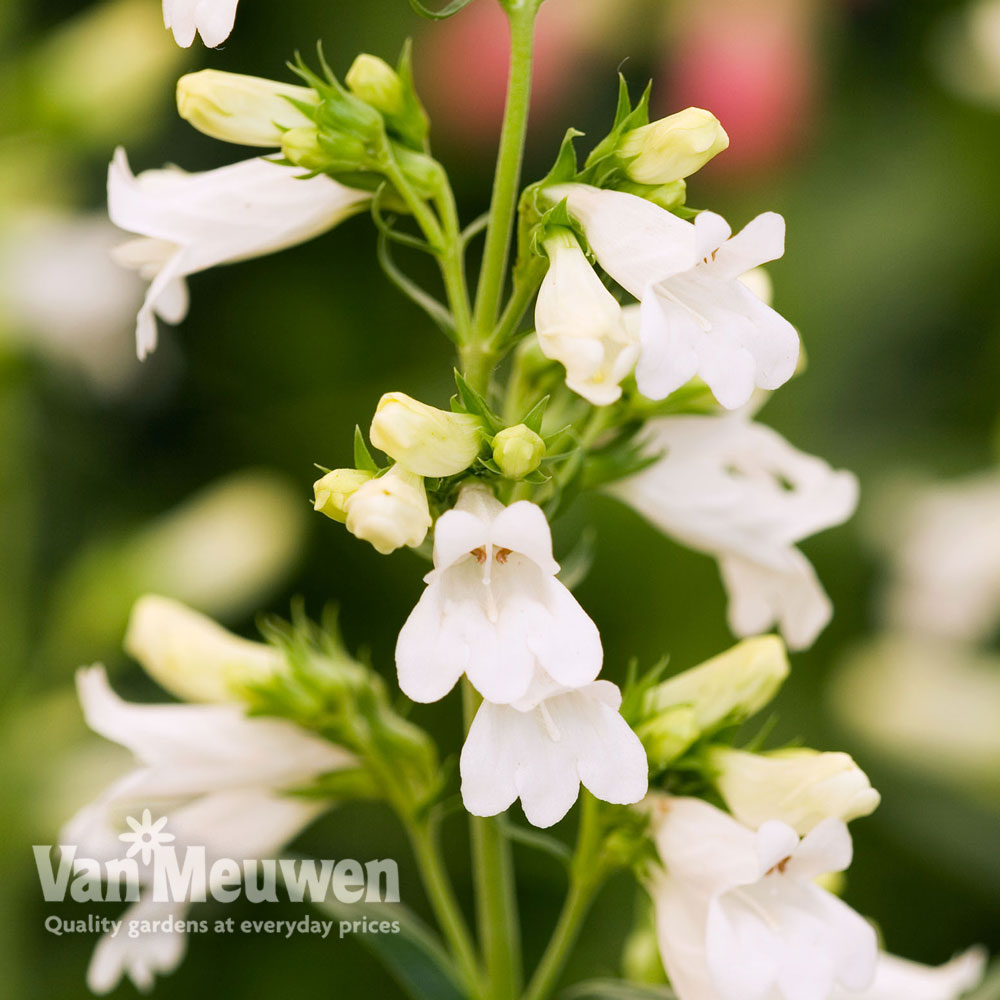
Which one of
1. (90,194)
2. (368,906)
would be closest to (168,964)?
(368,906)

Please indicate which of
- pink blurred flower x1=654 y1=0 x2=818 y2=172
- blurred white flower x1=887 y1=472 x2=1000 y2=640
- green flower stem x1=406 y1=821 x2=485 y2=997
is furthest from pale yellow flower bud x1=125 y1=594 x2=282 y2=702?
pink blurred flower x1=654 y1=0 x2=818 y2=172

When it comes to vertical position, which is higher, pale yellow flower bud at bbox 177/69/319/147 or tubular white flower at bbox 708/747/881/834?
pale yellow flower bud at bbox 177/69/319/147

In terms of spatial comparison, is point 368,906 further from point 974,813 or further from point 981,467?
point 981,467

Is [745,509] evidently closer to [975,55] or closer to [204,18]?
[204,18]

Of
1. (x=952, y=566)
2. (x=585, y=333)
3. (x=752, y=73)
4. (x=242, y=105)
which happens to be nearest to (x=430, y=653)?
(x=585, y=333)

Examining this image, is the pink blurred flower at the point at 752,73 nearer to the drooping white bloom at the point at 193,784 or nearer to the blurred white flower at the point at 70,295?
the blurred white flower at the point at 70,295

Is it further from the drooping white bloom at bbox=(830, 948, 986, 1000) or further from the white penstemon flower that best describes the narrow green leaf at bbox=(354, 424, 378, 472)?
the drooping white bloom at bbox=(830, 948, 986, 1000)
